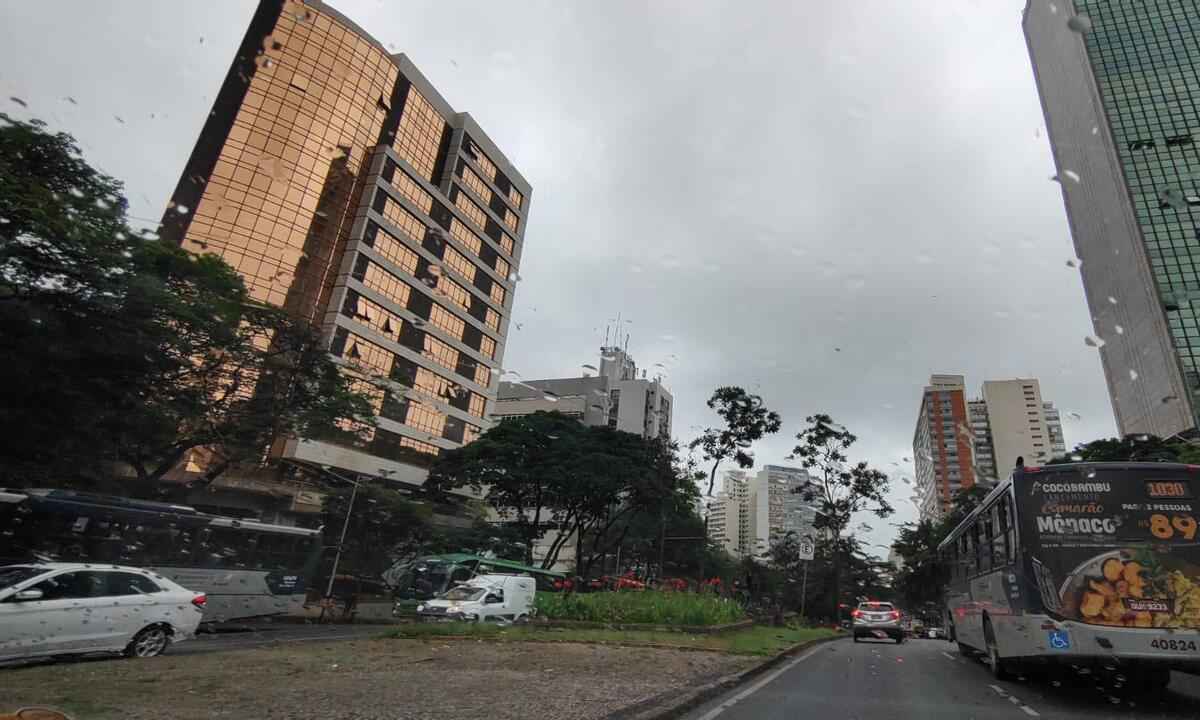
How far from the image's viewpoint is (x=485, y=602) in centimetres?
1873

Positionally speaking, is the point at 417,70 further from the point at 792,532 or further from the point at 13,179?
the point at 792,532

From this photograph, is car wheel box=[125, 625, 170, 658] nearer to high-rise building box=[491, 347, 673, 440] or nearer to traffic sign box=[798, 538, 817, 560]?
traffic sign box=[798, 538, 817, 560]

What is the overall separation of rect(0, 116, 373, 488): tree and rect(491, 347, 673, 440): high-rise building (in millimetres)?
54347

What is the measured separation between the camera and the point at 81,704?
210 inches

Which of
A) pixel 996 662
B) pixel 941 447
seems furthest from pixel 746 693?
pixel 941 447

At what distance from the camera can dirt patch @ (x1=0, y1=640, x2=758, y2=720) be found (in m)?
5.27

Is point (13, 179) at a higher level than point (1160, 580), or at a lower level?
higher

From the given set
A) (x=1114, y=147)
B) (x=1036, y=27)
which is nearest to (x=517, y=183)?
(x=1114, y=147)

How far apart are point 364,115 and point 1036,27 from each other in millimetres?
67991

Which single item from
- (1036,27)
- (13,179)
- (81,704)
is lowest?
(81,704)

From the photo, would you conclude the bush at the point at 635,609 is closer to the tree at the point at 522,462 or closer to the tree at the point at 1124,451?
the tree at the point at 1124,451

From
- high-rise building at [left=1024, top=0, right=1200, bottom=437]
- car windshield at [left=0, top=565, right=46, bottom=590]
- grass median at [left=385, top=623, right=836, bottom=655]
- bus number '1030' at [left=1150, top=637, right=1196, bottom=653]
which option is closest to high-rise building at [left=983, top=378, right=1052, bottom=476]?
high-rise building at [left=1024, top=0, right=1200, bottom=437]

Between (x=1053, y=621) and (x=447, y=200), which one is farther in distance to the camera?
(x=447, y=200)

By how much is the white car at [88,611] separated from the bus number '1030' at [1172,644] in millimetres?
13458
